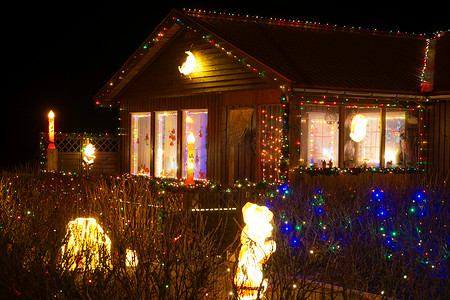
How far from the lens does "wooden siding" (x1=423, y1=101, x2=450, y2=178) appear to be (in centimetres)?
1712

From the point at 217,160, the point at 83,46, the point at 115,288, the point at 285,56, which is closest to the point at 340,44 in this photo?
the point at 285,56

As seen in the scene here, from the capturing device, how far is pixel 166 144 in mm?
19797

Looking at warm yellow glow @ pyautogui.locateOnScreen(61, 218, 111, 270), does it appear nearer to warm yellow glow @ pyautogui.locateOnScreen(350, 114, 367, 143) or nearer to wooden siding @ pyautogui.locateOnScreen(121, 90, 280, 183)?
wooden siding @ pyautogui.locateOnScreen(121, 90, 280, 183)

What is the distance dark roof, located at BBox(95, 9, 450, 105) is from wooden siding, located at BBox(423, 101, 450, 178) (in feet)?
2.00

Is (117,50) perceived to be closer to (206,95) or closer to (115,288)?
(206,95)

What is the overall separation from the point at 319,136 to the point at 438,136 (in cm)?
315

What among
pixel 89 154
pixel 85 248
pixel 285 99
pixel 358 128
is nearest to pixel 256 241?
pixel 85 248

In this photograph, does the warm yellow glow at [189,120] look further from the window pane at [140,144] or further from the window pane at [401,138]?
the window pane at [401,138]

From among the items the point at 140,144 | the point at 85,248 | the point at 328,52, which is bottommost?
the point at 85,248

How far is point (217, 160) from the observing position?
58.4 feet

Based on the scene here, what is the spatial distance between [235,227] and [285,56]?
7028mm

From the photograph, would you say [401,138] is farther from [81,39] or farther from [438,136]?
[81,39]

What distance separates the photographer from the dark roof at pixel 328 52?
635 inches

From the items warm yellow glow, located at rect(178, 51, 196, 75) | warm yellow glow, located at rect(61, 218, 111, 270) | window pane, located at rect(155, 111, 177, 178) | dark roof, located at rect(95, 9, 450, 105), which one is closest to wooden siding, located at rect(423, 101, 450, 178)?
dark roof, located at rect(95, 9, 450, 105)
